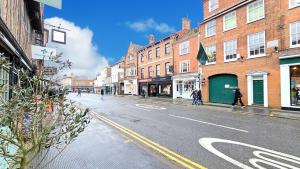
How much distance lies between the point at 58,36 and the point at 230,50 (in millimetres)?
17378

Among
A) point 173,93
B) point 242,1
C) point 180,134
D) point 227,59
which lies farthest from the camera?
point 173,93

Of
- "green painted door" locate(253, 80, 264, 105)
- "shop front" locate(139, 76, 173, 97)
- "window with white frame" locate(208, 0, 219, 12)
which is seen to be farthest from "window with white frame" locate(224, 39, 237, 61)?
"shop front" locate(139, 76, 173, 97)

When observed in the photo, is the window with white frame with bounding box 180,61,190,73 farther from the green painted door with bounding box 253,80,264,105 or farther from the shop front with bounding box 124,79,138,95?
the shop front with bounding box 124,79,138,95

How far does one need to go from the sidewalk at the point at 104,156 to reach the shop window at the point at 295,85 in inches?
565

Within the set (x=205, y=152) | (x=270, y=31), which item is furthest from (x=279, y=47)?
(x=205, y=152)

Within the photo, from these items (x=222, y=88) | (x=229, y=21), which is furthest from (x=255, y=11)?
(x=222, y=88)

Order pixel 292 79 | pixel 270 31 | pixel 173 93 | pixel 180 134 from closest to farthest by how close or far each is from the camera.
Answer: pixel 180 134 < pixel 292 79 < pixel 270 31 < pixel 173 93

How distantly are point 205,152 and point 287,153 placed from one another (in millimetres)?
2185

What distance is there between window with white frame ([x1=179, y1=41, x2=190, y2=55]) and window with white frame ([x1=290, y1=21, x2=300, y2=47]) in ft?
49.1

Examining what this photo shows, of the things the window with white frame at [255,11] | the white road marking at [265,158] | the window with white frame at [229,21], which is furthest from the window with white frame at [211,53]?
the white road marking at [265,158]

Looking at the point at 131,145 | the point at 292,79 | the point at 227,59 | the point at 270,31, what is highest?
the point at 270,31

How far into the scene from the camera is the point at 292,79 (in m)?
16.8

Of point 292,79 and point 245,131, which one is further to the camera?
point 292,79

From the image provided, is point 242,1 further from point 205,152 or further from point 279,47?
point 205,152
